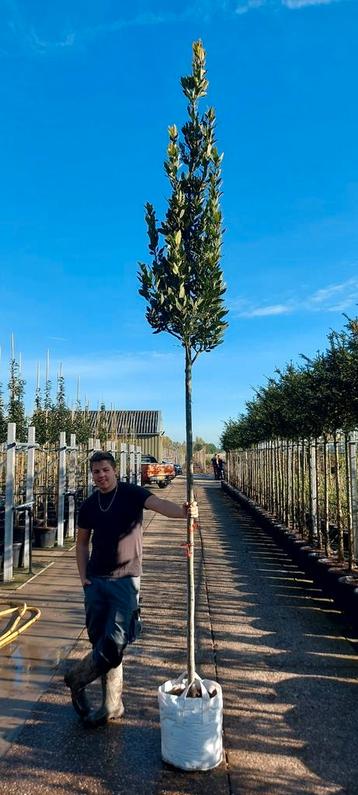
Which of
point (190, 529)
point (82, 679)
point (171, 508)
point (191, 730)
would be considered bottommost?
point (191, 730)

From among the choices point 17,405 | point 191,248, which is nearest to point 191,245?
point 191,248

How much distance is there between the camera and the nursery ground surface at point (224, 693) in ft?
9.64

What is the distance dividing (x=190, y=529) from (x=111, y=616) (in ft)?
2.26

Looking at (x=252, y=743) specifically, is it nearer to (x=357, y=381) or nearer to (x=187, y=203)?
(x=187, y=203)

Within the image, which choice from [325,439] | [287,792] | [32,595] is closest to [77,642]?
[32,595]

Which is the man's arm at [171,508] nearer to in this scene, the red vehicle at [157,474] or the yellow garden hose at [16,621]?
the yellow garden hose at [16,621]

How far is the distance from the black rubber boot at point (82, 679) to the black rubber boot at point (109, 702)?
0.20ft

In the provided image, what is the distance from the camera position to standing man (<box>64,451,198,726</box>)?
332 cm

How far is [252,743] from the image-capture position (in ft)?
10.8

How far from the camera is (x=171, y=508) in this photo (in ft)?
11.1

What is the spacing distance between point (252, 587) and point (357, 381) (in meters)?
3.00

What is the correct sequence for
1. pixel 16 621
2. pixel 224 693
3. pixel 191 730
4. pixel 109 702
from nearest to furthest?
pixel 191 730 → pixel 109 702 → pixel 224 693 → pixel 16 621

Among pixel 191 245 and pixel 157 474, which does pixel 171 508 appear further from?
pixel 157 474

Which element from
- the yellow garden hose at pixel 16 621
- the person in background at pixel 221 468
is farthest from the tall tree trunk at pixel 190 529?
the person in background at pixel 221 468
